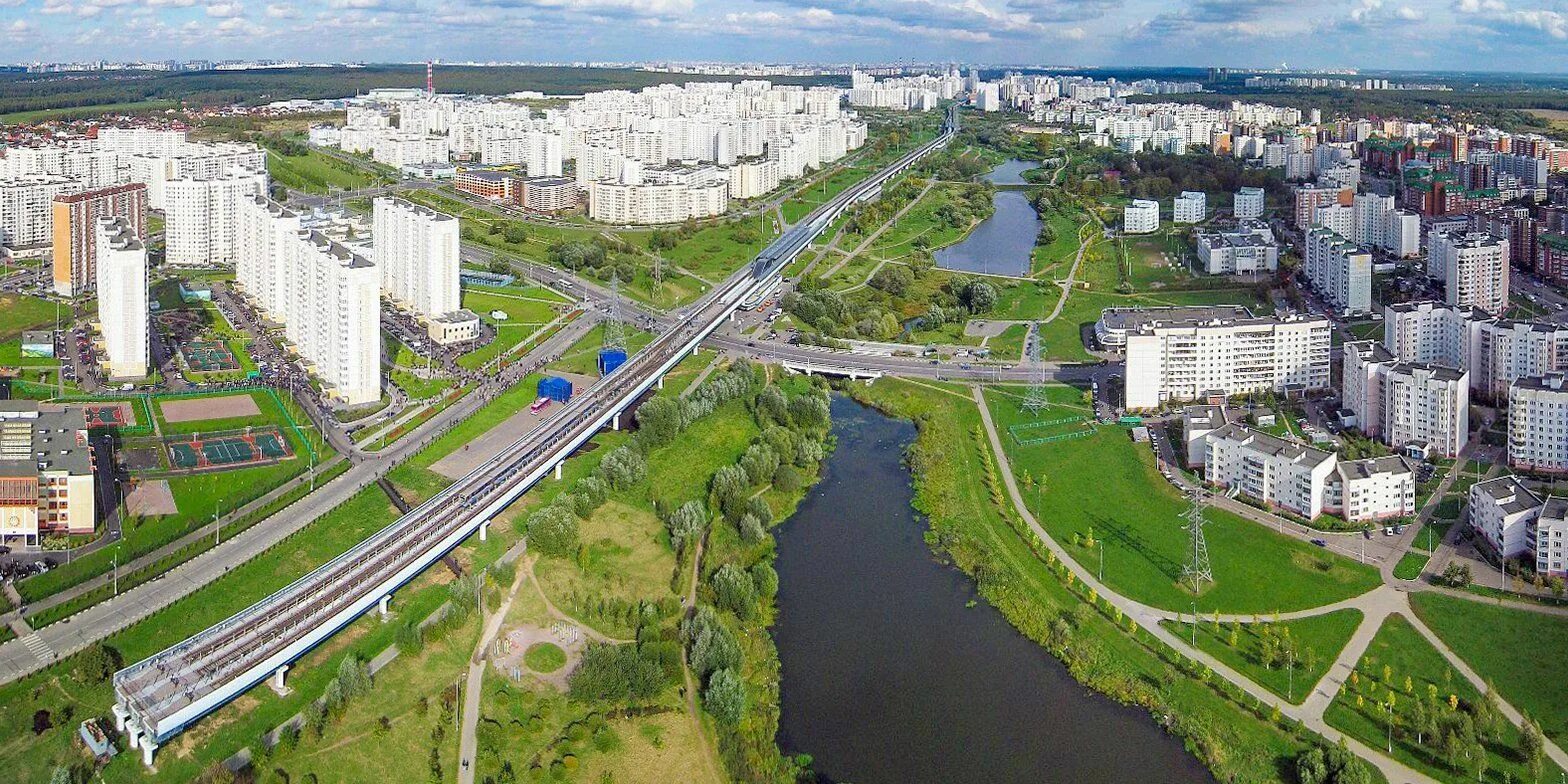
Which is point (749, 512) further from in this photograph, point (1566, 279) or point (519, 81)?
point (519, 81)

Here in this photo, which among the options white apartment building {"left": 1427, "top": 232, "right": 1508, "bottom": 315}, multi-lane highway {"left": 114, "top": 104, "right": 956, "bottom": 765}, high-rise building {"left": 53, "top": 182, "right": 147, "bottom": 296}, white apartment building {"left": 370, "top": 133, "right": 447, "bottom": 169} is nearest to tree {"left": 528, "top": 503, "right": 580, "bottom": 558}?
multi-lane highway {"left": 114, "top": 104, "right": 956, "bottom": 765}

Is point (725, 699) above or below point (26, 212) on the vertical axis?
below

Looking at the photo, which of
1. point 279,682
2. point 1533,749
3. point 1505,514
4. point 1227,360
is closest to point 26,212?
point 279,682

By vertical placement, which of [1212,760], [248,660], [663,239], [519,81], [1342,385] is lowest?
[1212,760]

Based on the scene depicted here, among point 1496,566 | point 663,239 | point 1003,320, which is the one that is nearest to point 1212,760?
point 1496,566

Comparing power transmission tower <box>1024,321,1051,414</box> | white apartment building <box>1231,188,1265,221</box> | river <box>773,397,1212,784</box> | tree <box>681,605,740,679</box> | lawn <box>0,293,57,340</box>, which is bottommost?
river <box>773,397,1212,784</box>

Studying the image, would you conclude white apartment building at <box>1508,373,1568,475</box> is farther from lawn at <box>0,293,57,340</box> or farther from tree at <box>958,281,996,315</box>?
lawn at <box>0,293,57,340</box>

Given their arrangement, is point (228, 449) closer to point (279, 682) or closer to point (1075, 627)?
point (279, 682)
